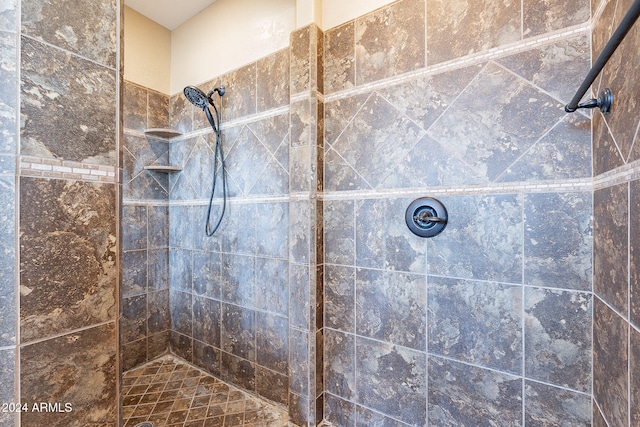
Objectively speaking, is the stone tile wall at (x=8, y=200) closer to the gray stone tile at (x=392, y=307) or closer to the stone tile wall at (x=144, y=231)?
the gray stone tile at (x=392, y=307)

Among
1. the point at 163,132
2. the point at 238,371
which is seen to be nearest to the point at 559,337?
the point at 238,371

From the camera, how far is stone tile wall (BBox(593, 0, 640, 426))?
0.62 meters

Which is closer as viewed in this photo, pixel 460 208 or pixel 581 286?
pixel 581 286

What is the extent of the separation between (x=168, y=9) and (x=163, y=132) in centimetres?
92

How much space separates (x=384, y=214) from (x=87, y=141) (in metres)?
1.10

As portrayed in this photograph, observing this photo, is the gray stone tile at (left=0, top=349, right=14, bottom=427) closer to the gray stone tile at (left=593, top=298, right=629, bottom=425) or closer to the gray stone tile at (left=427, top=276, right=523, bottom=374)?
the gray stone tile at (left=427, top=276, right=523, bottom=374)

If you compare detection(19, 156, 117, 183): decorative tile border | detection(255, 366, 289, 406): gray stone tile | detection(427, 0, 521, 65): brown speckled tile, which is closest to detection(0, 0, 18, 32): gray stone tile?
detection(19, 156, 117, 183): decorative tile border

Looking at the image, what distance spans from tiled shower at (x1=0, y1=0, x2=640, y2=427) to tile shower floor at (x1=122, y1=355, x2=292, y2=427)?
0.31 ft

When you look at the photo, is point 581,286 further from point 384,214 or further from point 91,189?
A: point 91,189

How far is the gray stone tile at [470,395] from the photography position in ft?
3.18

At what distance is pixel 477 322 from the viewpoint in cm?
103

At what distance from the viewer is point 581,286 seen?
2.88 feet

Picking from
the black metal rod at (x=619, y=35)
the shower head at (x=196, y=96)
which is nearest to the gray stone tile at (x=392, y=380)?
the black metal rod at (x=619, y=35)

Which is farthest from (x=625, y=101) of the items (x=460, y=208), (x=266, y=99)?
(x=266, y=99)
